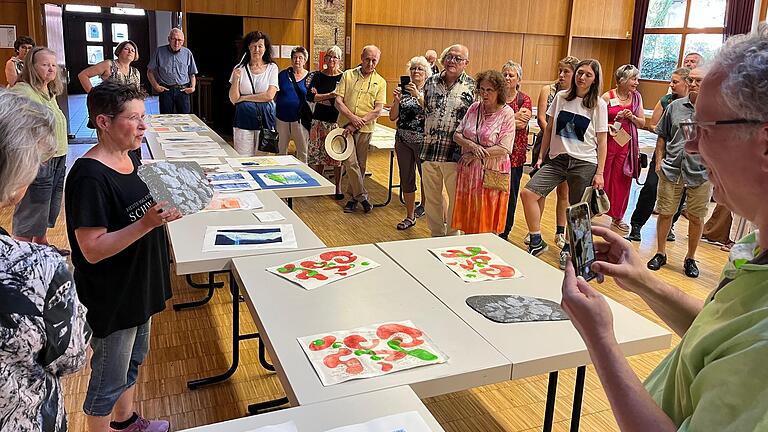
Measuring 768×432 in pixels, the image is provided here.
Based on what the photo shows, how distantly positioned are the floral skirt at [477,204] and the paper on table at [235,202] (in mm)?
1622

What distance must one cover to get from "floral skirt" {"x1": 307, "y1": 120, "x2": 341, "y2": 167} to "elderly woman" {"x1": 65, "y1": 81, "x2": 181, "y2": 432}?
168 inches

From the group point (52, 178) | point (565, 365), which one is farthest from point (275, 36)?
point (565, 365)

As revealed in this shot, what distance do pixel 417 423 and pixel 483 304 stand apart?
80 centimetres

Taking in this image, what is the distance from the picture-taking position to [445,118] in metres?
4.41

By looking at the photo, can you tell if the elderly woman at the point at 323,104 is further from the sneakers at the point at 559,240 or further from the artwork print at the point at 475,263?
the artwork print at the point at 475,263

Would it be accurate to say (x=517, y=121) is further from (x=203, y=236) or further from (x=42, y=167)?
(x=42, y=167)

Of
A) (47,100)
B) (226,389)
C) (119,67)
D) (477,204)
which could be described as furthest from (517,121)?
(119,67)

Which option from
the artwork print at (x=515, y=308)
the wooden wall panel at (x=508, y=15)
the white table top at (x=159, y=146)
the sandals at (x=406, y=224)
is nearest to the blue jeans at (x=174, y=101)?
the white table top at (x=159, y=146)

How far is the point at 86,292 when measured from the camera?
6.53ft

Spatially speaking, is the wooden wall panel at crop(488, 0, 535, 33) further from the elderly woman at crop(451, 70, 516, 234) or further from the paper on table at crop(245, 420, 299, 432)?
the paper on table at crop(245, 420, 299, 432)

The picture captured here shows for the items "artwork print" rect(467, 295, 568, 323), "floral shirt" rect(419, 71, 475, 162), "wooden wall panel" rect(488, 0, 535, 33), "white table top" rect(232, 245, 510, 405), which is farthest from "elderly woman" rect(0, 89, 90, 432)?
"wooden wall panel" rect(488, 0, 535, 33)

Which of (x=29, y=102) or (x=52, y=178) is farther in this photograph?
(x=52, y=178)

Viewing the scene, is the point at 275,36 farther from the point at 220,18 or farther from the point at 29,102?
the point at 29,102

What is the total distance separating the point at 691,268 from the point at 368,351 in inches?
154
